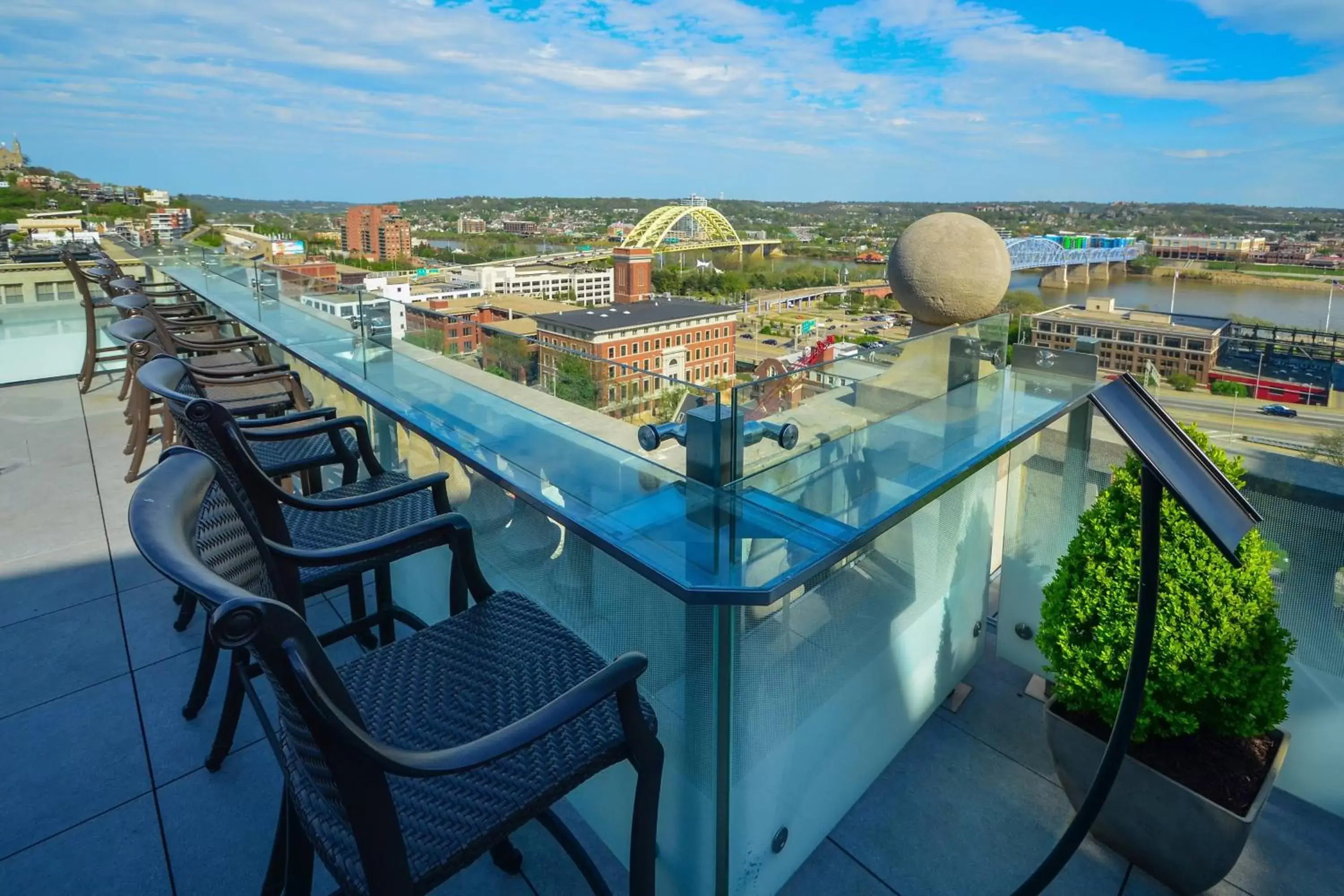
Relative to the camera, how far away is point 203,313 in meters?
5.42

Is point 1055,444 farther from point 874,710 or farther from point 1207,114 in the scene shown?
point 1207,114

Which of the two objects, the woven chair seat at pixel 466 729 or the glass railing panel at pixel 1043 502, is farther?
the glass railing panel at pixel 1043 502

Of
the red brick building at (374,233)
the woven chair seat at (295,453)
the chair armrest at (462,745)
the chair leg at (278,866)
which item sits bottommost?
the chair leg at (278,866)

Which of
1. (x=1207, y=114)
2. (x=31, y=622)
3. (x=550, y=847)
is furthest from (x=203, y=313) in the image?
(x=1207, y=114)

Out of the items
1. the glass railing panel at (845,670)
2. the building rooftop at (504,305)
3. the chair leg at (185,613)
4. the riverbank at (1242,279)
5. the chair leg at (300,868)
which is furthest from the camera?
the riverbank at (1242,279)

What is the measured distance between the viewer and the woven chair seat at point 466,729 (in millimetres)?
991

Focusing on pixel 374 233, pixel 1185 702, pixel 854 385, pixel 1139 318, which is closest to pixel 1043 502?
pixel 1185 702

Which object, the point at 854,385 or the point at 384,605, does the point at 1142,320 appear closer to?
the point at 854,385

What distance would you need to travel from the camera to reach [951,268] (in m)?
3.77

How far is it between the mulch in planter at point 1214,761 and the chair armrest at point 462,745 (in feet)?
5.11

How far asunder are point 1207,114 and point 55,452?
2763 inches

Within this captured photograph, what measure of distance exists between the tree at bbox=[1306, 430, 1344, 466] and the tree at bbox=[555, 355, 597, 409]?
224cm

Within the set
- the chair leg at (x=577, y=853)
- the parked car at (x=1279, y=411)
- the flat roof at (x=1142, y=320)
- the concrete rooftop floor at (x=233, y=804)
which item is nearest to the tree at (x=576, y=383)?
the chair leg at (x=577, y=853)

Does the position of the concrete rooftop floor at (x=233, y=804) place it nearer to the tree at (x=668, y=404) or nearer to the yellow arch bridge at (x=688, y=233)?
the tree at (x=668, y=404)
